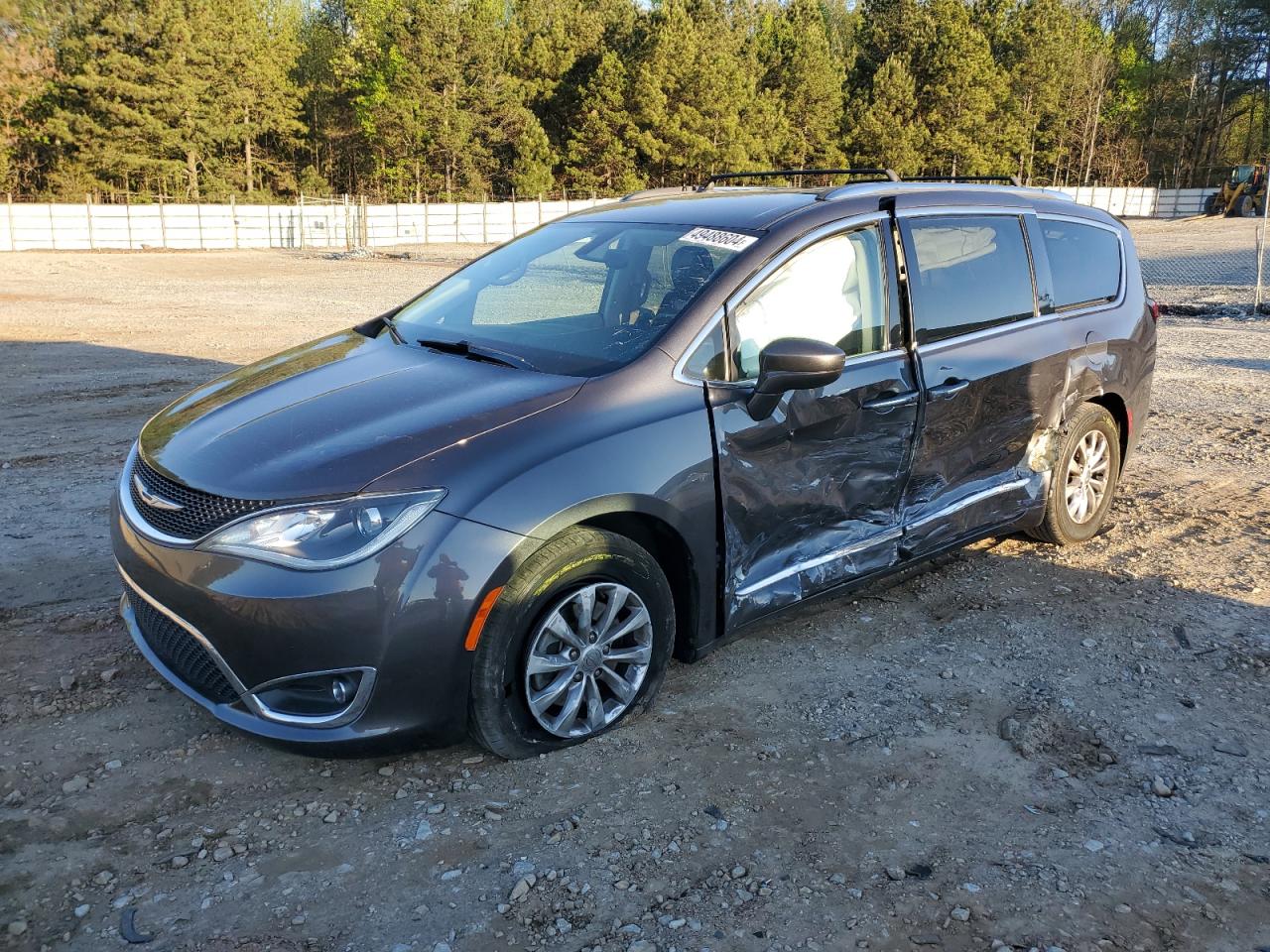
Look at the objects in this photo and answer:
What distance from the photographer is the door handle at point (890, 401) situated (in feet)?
13.6

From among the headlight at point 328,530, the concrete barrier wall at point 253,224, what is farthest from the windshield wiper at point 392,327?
the concrete barrier wall at point 253,224

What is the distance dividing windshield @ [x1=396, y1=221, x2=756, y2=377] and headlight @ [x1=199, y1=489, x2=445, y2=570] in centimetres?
87

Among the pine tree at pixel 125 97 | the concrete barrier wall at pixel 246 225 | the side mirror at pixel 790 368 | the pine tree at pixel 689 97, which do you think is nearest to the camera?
the side mirror at pixel 790 368

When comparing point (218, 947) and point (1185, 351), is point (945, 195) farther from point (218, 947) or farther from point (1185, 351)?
point (1185, 351)

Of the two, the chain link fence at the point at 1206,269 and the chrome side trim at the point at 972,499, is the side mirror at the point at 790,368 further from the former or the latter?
the chain link fence at the point at 1206,269

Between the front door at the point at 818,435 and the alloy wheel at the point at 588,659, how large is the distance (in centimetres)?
43

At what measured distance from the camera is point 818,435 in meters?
3.98

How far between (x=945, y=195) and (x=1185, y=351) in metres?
9.00

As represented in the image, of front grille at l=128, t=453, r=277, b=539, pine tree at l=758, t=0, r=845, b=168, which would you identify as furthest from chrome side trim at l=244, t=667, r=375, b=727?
pine tree at l=758, t=0, r=845, b=168

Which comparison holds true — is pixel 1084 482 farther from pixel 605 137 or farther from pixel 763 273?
pixel 605 137

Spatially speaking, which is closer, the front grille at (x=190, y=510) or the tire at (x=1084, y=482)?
the front grille at (x=190, y=510)

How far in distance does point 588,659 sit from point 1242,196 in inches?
2553

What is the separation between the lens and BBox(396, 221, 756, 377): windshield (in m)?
3.83

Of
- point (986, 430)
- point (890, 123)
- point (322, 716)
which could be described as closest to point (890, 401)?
point (986, 430)
